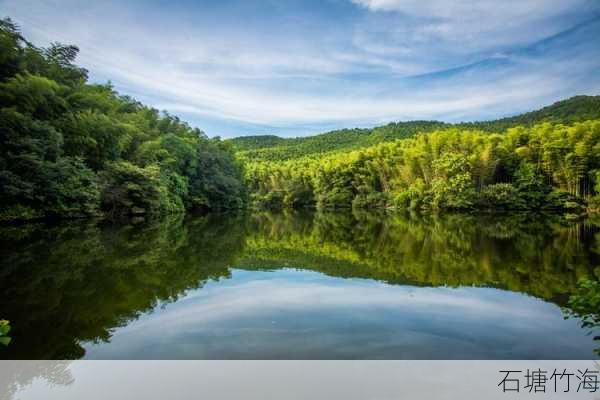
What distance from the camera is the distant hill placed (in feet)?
186

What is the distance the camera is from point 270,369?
3.38 metres

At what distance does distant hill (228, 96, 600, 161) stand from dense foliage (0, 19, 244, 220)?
4150 cm

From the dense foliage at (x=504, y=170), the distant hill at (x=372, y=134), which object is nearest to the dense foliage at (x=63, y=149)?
the dense foliage at (x=504, y=170)

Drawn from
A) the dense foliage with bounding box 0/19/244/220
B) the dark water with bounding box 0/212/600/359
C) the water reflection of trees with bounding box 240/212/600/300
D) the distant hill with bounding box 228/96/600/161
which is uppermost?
the distant hill with bounding box 228/96/600/161

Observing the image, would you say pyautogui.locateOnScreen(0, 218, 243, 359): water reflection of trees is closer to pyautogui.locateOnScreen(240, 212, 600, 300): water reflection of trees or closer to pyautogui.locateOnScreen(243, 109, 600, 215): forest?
pyautogui.locateOnScreen(240, 212, 600, 300): water reflection of trees

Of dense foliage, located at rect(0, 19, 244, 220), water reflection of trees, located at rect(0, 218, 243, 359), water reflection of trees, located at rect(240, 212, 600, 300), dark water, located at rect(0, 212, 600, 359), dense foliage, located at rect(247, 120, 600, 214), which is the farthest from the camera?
dense foliage, located at rect(247, 120, 600, 214)

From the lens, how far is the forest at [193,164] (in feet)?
56.3

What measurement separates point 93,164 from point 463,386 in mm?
24566

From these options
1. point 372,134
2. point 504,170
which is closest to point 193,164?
point 504,170

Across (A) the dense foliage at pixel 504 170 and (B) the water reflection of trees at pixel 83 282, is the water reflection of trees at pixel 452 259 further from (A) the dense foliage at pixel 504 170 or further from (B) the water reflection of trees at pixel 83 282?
(A) the dense foliage at pixel 504 170

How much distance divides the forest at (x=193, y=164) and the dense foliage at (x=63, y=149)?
0.06 metres

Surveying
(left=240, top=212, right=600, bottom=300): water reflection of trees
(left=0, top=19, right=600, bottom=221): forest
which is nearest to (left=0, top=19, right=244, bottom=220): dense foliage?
(left=0, top=19, right=600, bottom=221): forest

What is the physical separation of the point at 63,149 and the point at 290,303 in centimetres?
1927

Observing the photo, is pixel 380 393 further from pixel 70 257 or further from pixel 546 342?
pixel 70 257
